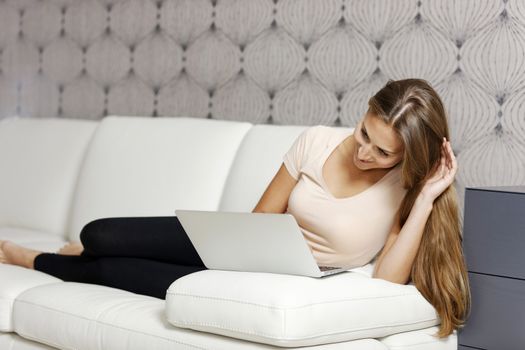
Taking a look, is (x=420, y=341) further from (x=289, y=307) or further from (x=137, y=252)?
(x=137, y=252)

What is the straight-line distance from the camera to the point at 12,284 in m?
2.51

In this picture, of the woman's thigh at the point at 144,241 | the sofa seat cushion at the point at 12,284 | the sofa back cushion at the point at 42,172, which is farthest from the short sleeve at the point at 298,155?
the sofa back cushion at the point at 42,172

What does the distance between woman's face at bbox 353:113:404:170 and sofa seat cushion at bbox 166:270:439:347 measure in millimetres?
317

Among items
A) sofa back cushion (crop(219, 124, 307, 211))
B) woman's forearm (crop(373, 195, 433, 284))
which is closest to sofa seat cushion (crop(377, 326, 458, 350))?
woman's forearm (crop(373, 195, 433, 284))

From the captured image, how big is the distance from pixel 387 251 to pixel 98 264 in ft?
2.84

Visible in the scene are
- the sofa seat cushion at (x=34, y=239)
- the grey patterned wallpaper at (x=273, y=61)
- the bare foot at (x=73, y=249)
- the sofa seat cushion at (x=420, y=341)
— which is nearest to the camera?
the sofa seat cushion at (x=420, y=341)

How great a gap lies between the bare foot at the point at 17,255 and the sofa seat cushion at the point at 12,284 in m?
0.06

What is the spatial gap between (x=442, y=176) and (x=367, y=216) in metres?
0.24

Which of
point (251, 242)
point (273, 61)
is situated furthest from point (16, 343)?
point (273, 61)

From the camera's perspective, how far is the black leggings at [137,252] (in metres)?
2.51

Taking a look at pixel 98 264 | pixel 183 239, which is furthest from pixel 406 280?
pixel 98 264

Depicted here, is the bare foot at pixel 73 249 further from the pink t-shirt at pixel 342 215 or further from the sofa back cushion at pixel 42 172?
the pink t-shirt at pixel 342 215

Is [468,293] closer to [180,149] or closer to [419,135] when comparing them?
[419,135]

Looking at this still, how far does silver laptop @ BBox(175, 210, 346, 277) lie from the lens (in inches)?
77.5
